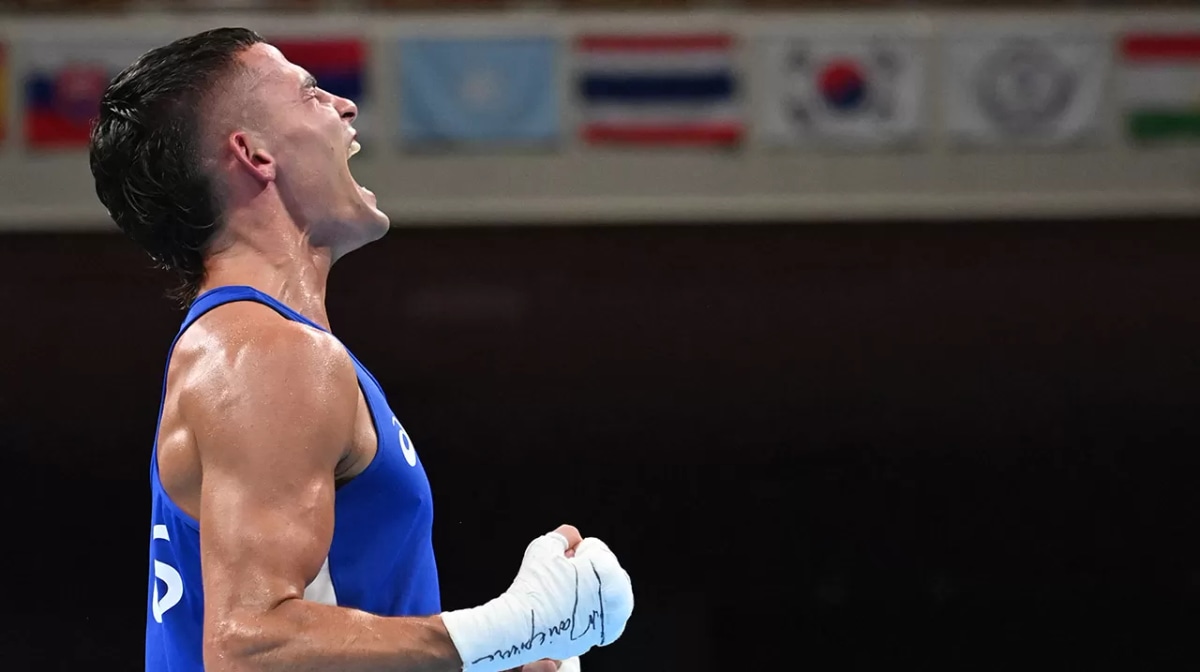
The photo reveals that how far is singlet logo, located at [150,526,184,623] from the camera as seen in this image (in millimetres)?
1719

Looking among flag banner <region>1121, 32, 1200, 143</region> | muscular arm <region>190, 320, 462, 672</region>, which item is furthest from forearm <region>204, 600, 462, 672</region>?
flag banner <region>1121, 32, 1200, 143</region>

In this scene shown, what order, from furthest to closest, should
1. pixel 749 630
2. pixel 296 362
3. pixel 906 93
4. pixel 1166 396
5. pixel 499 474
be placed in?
1. pixel 906 93
2. pixel 1166 396
3. pixel 499 474
4. pixel 749 630
5. pixel 296 362

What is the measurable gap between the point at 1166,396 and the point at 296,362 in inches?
276

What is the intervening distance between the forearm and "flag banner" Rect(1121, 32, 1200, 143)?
7.78 metres

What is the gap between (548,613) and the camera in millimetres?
1655

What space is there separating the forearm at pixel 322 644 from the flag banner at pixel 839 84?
7011 mm

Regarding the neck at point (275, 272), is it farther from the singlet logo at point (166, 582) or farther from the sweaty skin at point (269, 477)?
the singlet logo at point (166, 582)

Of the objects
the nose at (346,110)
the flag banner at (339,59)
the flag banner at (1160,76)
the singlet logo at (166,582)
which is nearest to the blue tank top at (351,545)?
the singlet logo at (166,582)

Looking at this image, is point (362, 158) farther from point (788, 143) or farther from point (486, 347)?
point (788, 143)

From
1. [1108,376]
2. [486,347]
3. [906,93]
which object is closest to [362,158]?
[486,347]

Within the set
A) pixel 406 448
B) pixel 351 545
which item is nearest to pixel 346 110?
pixel 406 448

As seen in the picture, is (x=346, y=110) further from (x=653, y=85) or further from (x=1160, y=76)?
(x=1160, y=76)

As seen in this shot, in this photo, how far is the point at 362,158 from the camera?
8.26m

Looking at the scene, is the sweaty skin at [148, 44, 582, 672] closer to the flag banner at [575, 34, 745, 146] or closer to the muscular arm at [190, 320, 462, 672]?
the muscular arm at [190, 320, 462, 672]
